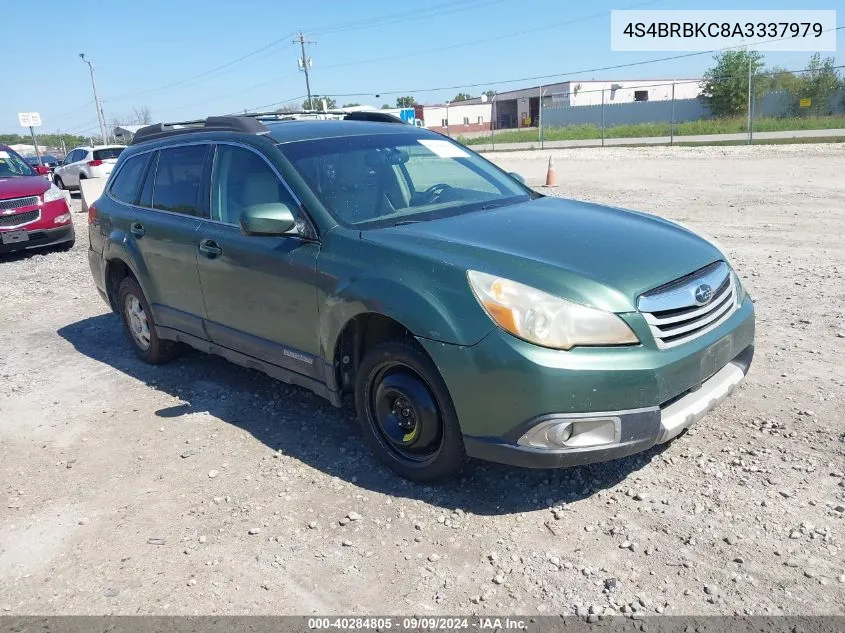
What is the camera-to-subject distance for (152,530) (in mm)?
3338

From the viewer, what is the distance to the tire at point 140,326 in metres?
5.47

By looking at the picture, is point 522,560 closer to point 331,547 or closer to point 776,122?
point 331,547

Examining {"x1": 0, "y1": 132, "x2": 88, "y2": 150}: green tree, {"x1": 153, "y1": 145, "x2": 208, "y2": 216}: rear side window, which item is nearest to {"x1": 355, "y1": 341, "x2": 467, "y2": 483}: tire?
{"x1": 153, "y1": 145, "x2": 208, "y2": 216}: rear side window

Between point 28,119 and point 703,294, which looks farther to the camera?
point 28,119

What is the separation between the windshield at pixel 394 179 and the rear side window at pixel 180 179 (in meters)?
0.91

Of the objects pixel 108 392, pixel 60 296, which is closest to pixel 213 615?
pixel 108 392

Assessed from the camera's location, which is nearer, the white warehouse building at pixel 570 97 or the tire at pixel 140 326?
the tire at pixel 140 326

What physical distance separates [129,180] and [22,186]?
6748 millimetres

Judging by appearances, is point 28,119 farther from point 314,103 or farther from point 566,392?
point 566,392

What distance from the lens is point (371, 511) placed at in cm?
336

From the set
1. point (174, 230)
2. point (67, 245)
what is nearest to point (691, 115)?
point (67, 245)

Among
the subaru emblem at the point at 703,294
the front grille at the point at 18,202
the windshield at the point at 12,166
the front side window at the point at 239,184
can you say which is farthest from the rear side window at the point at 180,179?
the windshield at the point at 12,166

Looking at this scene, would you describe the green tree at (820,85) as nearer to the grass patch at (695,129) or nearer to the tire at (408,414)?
the grass patch at (695,129)

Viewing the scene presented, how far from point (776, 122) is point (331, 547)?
36.8 metres
